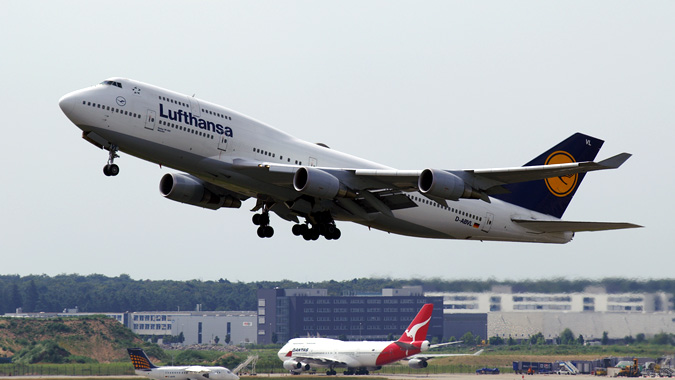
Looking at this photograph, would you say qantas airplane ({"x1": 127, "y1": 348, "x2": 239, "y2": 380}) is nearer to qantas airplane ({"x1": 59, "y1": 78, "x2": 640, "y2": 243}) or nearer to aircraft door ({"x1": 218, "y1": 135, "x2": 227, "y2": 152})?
qantas airplane ({"x1": 59, "y1": 78, "x2": 640, "y2": 243})

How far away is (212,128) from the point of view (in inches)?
1415

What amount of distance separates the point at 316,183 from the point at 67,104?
9890mm

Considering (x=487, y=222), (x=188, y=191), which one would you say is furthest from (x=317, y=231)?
(x=487, y=222)

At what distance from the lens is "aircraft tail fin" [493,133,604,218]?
44700 millimetres

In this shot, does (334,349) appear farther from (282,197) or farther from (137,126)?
(137,126)

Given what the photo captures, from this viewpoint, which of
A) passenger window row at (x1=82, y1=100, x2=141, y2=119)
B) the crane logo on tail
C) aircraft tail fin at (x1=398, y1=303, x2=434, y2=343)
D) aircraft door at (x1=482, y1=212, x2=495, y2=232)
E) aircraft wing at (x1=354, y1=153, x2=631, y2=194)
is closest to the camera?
aircraft wing at (x1=354, y1=153, x2=631, y2=194)

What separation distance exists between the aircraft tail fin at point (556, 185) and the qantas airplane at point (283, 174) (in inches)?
62.6

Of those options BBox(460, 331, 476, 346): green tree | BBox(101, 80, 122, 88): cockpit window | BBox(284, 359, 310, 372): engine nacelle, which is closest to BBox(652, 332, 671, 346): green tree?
BBox(460, 331, 476, 346): green tree

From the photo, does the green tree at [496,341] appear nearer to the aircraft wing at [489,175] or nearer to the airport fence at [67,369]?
the airport fence at [67,369]

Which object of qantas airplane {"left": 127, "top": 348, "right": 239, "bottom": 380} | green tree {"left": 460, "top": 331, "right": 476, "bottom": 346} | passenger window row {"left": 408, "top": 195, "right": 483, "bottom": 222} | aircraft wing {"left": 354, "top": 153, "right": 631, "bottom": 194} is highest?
aircraft wing {"left": 354, "top": 153, "right": 631, "bottom": 194}

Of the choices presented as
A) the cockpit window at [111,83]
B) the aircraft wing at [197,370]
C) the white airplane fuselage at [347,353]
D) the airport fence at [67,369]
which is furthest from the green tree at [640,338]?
the airport fence at [67,369]

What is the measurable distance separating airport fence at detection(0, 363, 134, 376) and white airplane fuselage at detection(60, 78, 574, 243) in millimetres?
36646

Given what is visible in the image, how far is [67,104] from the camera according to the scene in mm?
34344

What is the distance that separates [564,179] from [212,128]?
19.5 metres
